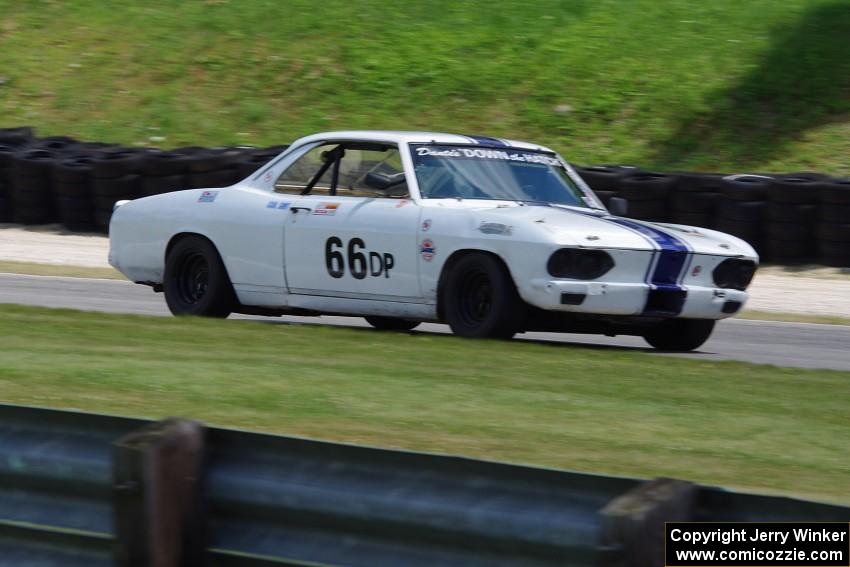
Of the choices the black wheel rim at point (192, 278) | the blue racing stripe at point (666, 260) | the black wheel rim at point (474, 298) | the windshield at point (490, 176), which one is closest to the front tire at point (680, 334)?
the blue racing stripe at point (666, 260)

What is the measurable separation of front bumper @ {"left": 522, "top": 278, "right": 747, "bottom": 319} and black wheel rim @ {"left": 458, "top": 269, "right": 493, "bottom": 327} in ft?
1.18

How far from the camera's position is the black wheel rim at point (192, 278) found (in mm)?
10172


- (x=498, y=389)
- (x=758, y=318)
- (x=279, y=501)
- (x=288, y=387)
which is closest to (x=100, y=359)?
(x=288, y=387)

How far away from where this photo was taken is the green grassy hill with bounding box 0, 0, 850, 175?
896 inches

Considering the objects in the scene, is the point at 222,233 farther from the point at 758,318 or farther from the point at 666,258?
the point at 758,318

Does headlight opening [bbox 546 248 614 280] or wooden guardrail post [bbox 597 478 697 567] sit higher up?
wooden guardrail post [bbox 597 478 697 567]

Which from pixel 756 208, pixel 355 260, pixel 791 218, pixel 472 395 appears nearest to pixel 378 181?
pixel 355 260

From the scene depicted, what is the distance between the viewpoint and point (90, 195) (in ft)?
59.9

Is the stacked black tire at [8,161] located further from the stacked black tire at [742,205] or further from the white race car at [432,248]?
the stacked black tire at [742,205]

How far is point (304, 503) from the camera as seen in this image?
353 cm

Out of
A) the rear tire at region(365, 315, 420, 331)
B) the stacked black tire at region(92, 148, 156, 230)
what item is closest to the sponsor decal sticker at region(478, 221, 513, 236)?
the rear tire at region(365, 315, 420, 331)

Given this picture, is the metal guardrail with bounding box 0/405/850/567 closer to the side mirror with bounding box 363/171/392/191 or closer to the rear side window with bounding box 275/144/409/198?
the side mirror with bounding box 363/171/392/191

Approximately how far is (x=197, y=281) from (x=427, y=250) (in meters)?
2.19

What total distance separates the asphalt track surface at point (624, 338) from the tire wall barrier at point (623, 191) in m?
3.26
